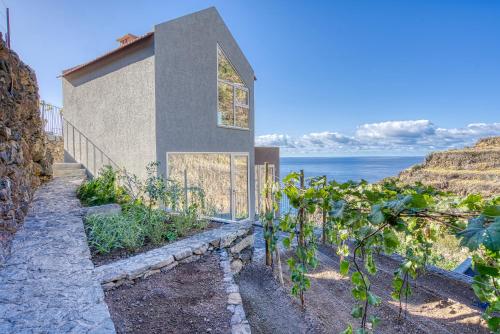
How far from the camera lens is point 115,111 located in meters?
7.88

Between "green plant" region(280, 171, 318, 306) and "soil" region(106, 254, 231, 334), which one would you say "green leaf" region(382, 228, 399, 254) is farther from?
"soil" region(106, 254, 231, 334)

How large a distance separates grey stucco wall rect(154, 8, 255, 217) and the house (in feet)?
0.08

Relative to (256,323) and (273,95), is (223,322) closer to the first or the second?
(256,323)

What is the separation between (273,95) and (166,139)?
780cm

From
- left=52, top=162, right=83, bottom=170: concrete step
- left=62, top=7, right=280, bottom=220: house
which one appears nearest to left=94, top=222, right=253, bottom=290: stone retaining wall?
left=62, top=7, right=280, bottom=220: house

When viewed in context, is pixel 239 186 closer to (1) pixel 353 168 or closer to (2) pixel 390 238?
(2) pixel 390 238

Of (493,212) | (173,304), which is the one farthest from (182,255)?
(493,212)

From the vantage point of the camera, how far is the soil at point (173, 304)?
8.45ft

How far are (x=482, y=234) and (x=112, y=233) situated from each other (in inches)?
174

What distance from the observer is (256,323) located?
3.16 m

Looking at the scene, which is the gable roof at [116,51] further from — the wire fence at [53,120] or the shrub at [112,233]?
the shrub at [112,233]

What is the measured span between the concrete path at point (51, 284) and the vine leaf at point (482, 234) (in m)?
2.39

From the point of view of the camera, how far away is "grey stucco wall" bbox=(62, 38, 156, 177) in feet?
23.6

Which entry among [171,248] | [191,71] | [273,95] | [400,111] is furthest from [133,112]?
[400,111]
